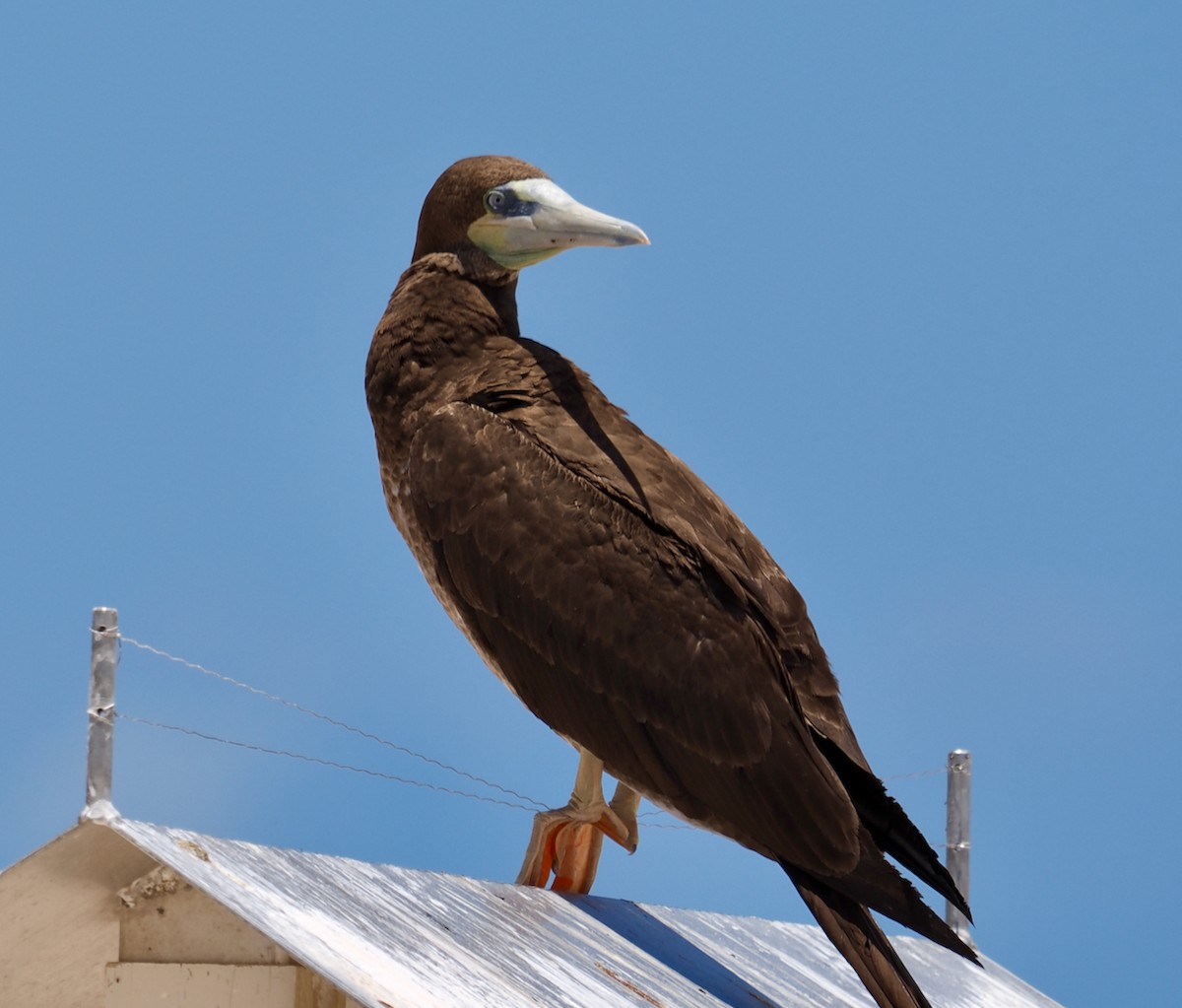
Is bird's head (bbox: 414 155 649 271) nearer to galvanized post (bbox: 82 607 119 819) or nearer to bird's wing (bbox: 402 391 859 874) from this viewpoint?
bird's wing (bbox: 402 391 859 874)

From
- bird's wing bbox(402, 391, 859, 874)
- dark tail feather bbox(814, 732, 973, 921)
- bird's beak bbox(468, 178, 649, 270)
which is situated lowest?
dark tail feather bbox(814, 732, 973, 921)

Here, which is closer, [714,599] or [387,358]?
[714,599]

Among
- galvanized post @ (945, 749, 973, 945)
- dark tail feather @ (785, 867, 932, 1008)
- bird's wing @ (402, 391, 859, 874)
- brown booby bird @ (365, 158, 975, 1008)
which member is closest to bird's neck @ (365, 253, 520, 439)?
brown booby bird @ (365, 158, 975, 1008)

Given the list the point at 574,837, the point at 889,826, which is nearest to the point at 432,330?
the point at 574,837

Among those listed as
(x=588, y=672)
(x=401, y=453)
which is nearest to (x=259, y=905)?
(x=588, y=672)

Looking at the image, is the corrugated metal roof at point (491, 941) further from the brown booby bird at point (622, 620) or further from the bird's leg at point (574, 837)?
the brown booby bird at point (622, 620)

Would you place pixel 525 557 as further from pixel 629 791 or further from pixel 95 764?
pixel 95 764

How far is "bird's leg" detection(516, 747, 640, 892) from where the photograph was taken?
675cm

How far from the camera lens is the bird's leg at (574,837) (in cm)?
675

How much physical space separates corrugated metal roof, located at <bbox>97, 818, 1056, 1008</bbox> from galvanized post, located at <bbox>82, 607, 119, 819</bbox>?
1.28 feet

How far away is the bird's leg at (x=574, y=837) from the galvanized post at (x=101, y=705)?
176cm

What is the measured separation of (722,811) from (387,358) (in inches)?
79.4

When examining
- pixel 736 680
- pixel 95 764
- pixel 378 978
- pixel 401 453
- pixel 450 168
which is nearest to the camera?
pixel 378 978

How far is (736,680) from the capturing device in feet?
20.2
